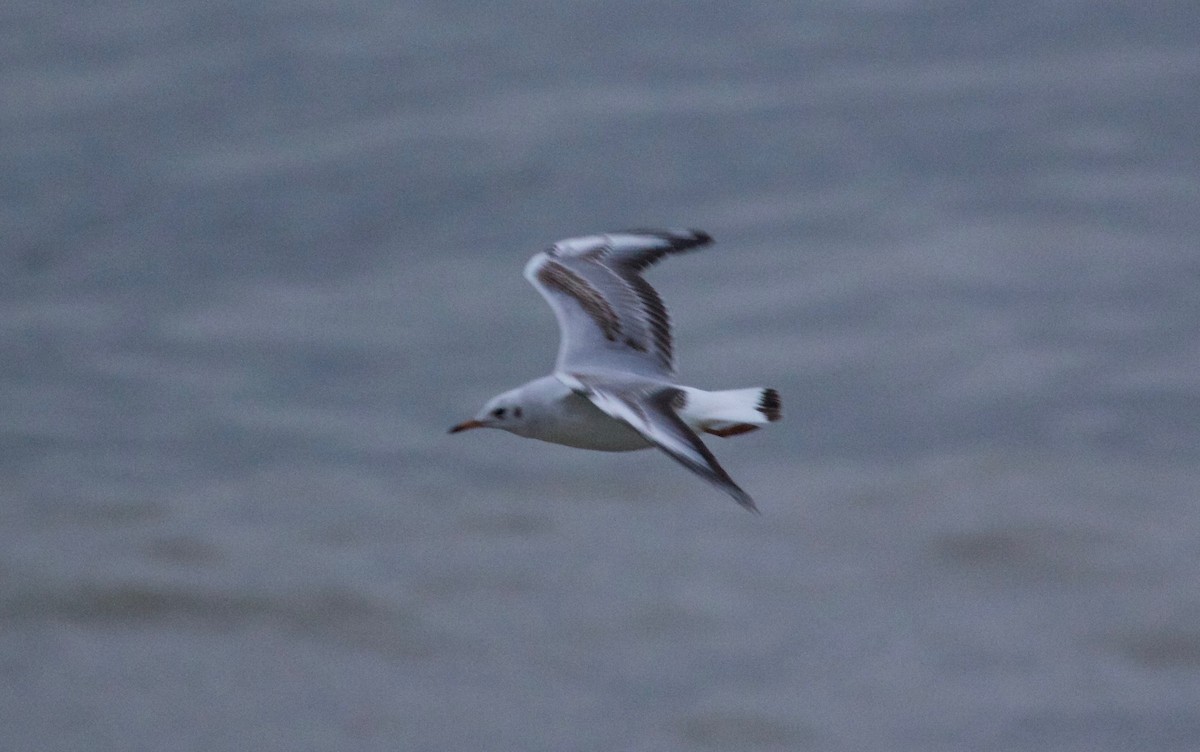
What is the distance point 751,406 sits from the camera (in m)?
8.09

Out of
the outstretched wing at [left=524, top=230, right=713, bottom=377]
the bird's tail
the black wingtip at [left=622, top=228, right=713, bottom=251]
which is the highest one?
the black wingtip at [left=622, top=228, right=713, bottom=251]

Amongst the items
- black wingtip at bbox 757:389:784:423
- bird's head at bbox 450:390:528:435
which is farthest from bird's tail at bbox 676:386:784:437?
bird's head at bbox 450:390:528:435

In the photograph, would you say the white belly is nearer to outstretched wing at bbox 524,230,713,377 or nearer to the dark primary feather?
outstretched wing at bbox 524,230,713,377

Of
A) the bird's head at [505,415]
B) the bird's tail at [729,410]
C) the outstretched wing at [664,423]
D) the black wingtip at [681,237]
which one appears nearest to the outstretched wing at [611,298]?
the black wingtip at [681,237]

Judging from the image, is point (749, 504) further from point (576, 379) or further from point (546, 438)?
point (546, 438)

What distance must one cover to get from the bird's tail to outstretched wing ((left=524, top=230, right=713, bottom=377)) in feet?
1.51

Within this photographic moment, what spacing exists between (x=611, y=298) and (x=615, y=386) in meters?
1.31

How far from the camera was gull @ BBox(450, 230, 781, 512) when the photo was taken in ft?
24.3

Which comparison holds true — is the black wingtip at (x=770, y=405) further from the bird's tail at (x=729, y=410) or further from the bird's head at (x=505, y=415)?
the bird's head at (x=505, y=415)

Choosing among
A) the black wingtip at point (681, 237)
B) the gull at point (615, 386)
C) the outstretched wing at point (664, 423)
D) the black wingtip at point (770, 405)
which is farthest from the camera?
the black wingtip at point (681, 237)

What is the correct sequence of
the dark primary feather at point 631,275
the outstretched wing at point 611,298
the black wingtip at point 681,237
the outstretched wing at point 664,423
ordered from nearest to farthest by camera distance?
1. the outstretched wing at point 664,423
2. the outstretched wing at point 611,298
3. the dark primary feather at point 631,275
4. the black wingtip at point 681,237

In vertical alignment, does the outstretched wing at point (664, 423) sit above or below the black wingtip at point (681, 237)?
below

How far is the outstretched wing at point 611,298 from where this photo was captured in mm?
8602

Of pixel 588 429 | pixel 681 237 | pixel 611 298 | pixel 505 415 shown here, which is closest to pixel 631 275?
pixel 611 298
